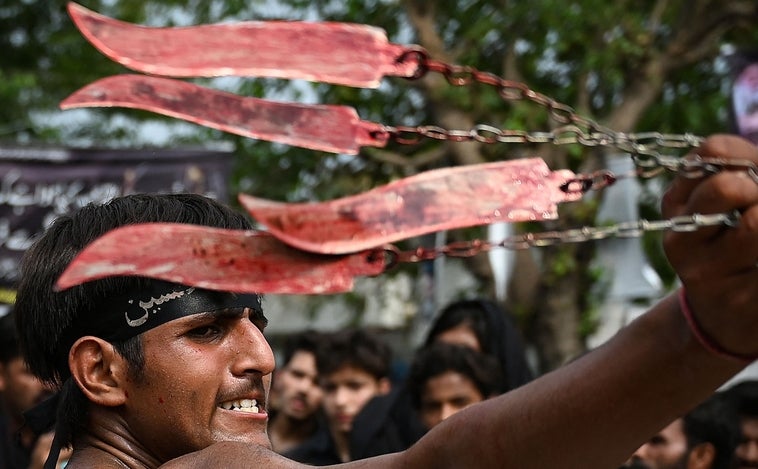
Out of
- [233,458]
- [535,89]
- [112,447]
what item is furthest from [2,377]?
[535,89]

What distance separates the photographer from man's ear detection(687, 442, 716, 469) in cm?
534

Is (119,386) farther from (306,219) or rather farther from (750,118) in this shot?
(750,118)

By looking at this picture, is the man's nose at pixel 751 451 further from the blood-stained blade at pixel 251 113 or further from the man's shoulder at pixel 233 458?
the blood-stained blade at pixel 251 113

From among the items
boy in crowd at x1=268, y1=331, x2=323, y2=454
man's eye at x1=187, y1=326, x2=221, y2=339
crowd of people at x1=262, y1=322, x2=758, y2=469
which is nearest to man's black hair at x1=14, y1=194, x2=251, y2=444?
man's eye at x1=187, y1=326, x2=221, y2=339

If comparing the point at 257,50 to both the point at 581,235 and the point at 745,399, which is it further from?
the point at 745,399

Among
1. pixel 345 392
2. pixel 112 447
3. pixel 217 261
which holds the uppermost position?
pixel 217 261

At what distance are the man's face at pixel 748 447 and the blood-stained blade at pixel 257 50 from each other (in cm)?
434

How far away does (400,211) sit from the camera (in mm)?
1558

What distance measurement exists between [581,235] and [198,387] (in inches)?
43.4

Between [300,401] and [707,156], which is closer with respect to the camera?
[707,156]

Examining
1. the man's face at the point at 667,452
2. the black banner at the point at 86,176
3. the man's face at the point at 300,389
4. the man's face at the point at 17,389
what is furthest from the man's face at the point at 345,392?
the black banner at the point at 86,176

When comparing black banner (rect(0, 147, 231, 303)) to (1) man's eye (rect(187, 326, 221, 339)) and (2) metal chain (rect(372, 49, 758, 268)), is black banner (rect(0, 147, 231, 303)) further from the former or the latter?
(2) metal chain (rect(372, 49, 758, 268))

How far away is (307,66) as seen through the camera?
154 centimetres

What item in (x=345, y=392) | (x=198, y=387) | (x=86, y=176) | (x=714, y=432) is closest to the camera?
(x=198, y=387)
